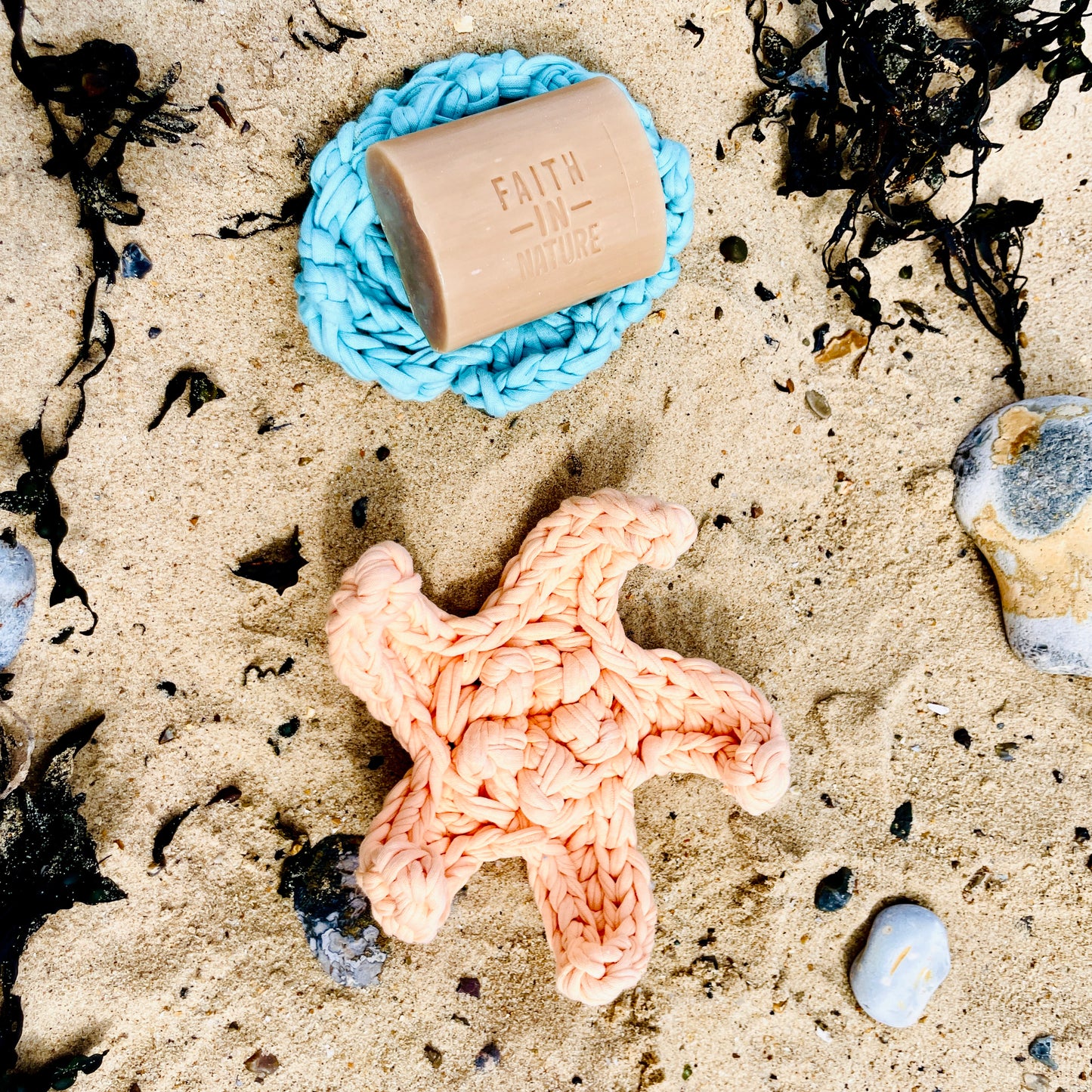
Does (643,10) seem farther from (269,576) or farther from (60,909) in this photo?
(60,909)

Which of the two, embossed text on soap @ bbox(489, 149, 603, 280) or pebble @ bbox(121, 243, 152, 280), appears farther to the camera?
pebble @ bbox(121, 243, 152, 280)

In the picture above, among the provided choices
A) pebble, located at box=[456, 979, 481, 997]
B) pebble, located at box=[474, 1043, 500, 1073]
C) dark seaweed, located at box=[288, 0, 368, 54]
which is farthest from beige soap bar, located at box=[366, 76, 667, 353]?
pebble, located at box=[474, 1043, 500, 1073]

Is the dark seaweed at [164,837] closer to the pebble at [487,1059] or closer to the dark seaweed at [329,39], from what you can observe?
the pebble at [487,1059]

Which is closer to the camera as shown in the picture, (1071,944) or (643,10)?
(643,10)

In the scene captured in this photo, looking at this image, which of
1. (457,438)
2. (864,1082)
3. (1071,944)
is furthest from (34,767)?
(1071,944)

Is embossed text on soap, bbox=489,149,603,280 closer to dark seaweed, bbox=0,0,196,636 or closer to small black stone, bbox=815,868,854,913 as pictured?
dark seaweed, bbox=0,0,196,636

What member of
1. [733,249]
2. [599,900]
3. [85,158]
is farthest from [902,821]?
[85,158]

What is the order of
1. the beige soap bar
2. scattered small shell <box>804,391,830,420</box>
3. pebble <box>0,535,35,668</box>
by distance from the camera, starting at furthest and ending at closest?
1. scattered small shell <box>804,391,830,420</box>
2. pebble <box>0,535,35,668</box>
3. the beige soap bar

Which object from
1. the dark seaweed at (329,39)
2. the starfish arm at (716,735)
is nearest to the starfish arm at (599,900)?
the starfish arm at (716,735)
